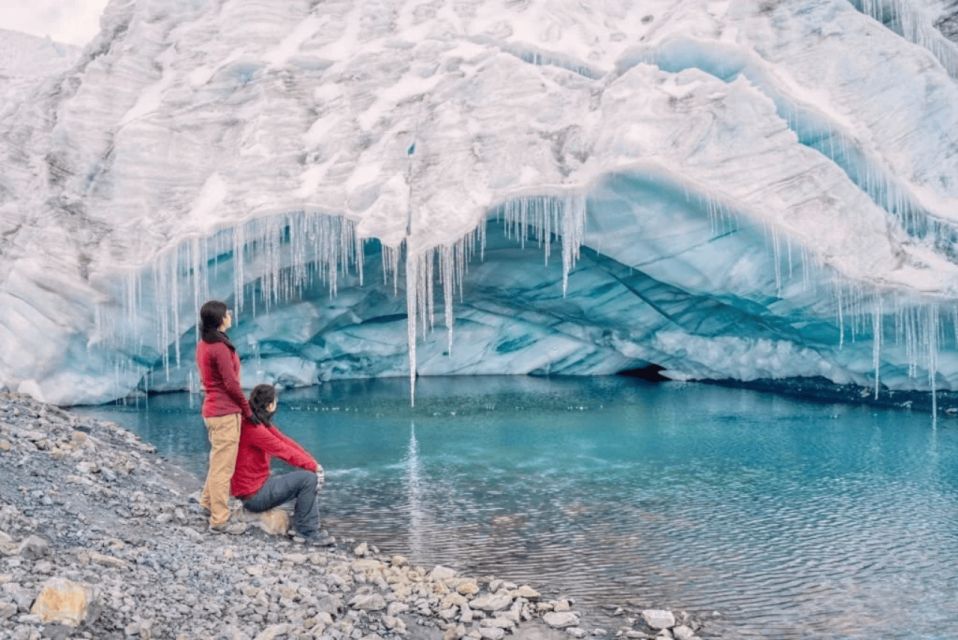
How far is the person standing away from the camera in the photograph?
8219mm

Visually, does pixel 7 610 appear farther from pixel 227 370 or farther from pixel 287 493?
pixel 287 493

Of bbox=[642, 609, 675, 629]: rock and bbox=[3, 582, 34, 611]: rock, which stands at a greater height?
bbox=[3, 582, 34, 611]: rock

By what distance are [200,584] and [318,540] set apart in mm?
2424

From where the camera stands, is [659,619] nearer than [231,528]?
Yes

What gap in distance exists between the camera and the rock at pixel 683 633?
725 centimetres

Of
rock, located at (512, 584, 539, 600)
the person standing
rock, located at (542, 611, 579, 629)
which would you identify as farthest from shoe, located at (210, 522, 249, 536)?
rock, located at (542, 611, 579, 629)

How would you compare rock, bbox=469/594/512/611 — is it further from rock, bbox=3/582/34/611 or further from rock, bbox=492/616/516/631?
rock, bbox=3/582/34/611

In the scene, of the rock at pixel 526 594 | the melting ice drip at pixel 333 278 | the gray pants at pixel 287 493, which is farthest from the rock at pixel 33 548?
the melting ice drip at pixel 333 278

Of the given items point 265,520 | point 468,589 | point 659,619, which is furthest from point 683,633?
point 265,520

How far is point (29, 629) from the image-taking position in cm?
Result: 503

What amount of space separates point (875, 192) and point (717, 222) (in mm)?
3716

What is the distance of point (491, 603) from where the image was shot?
7.65 metres

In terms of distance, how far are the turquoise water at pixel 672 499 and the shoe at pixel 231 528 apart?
5.16 feet

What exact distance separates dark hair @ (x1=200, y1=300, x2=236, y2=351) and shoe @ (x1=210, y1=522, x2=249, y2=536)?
197 cm
